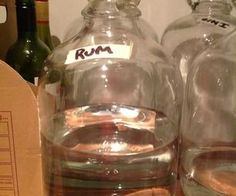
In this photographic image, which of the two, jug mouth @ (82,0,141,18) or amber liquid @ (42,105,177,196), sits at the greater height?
jug mouth @ (82,0,141,18)

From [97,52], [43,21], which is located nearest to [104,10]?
[97,52]

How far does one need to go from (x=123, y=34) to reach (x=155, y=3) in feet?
0.70

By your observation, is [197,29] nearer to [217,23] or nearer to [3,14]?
[217,23]

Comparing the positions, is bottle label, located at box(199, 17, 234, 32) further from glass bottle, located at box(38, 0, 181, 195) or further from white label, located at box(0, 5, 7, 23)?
white label, located at box(0, 5, 7, 23)

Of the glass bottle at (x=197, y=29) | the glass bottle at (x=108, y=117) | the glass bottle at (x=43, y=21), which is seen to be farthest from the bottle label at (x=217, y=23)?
the glass bottle at (x=43, y=21)

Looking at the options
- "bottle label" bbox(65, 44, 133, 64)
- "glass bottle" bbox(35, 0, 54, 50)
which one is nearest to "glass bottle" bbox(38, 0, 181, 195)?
"bottle label" bbox(65, 44, 133, 64)

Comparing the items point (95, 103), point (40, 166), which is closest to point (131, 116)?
point (95, 103)

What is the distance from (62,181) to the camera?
0.55 metres

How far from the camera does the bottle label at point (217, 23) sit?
0.68 metres

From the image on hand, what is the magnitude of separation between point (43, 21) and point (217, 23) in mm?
290

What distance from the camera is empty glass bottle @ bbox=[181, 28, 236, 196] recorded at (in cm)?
56

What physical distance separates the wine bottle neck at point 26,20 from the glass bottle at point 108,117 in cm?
8

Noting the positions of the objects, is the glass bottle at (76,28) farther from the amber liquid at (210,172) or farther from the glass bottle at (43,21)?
the amber liquid at (210,172)

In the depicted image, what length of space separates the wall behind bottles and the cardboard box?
310mm
